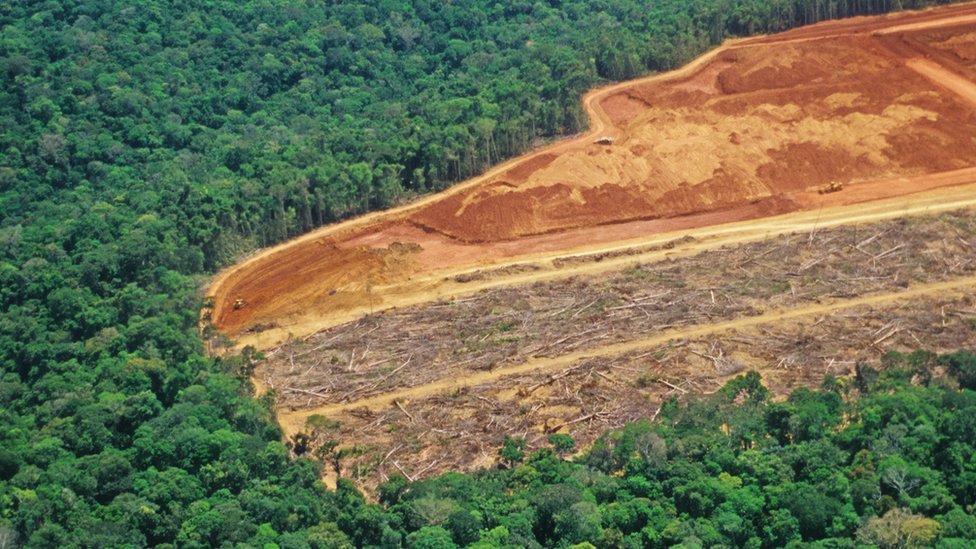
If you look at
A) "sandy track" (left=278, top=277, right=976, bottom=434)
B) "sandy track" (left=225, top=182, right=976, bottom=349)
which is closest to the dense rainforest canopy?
"sandy track" (left=278, top=277, right=976, bottom=434)

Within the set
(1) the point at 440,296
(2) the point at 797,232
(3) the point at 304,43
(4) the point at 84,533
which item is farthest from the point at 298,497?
(3) the point at 304,43

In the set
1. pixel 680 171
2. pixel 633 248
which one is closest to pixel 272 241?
pixel 633 248

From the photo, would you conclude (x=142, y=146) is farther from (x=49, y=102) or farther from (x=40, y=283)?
(x=40, y=283)

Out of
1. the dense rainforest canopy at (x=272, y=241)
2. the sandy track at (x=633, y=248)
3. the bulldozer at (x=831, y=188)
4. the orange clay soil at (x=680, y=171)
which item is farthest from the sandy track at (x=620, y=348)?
the bulldozer at (x=831, y=188)

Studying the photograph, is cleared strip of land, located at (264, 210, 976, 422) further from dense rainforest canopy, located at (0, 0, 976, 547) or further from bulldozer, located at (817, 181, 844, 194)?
bulldozer, located at (817, 181, 844, 194)

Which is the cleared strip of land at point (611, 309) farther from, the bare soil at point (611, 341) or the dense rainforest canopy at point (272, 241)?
the dense rainforest canopy at point (272, 241)
